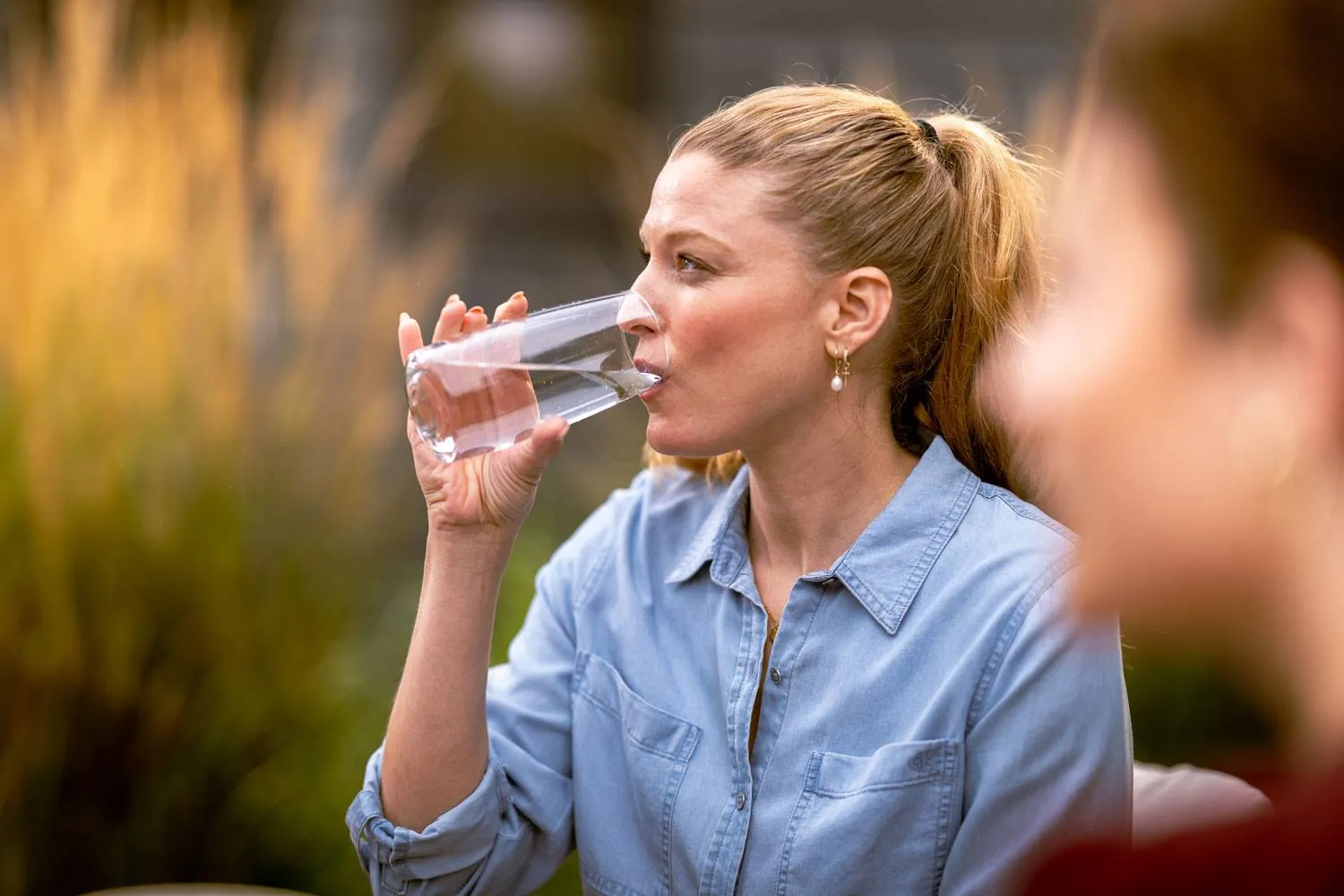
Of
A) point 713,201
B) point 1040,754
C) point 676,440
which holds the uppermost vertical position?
point 713,201

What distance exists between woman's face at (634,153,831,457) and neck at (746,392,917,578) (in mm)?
62

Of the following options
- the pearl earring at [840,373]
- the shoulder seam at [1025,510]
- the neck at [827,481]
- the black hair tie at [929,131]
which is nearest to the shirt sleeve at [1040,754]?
the shoulder seam at [1025,510]

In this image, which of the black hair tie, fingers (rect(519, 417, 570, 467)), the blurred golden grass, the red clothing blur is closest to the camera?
the red clothing blur

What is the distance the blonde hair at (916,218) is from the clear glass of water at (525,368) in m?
0.26

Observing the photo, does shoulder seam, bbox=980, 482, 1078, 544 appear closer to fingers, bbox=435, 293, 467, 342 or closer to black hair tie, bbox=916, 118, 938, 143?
black hair tie, bbox=916, 118, 938, 143

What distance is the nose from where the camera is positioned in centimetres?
193

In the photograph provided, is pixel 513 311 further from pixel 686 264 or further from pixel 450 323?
pixel 686 264

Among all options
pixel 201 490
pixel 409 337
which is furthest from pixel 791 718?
pixel 201 490

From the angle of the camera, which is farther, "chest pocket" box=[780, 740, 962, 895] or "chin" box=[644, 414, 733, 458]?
"chin" box=[644, 414, 733, 458]

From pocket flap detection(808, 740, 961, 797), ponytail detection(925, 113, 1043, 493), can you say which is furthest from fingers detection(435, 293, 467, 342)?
pocket flap detection(808, 740, 961, 797)

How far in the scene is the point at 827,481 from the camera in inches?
78.8

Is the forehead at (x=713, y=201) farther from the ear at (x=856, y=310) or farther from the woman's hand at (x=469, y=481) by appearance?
the woman's hand at (x=469, y=481)

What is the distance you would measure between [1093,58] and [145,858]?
2444mm

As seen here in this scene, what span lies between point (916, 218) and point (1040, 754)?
74 cm
